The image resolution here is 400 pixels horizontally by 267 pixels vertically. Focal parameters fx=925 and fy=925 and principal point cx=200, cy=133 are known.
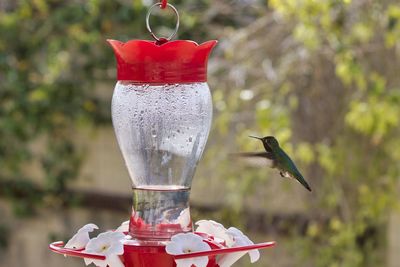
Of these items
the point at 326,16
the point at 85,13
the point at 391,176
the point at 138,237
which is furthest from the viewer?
the point at 85,13

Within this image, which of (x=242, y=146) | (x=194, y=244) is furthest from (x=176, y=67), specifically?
(x=242, y=146)

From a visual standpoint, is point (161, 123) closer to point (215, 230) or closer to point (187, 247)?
point (215, 230)

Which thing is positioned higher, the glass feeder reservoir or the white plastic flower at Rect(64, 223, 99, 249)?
the glass feeder reservoir

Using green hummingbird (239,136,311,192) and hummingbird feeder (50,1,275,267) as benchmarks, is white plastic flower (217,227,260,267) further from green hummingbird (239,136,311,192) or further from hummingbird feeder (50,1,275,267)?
green hummingbird (239,136,311,192)

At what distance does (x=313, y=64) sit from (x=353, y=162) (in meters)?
0.64

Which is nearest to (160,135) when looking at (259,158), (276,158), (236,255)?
(236,255)

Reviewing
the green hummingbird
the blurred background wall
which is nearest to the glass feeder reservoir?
the green hummingbird

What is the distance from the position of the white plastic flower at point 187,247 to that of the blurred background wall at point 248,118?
6.74ft

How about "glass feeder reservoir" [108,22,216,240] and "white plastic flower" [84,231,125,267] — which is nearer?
"white plastic flower" [84,231,125,267]

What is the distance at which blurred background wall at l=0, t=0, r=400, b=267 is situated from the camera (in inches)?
Result: 198

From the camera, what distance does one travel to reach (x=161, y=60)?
7.10ft

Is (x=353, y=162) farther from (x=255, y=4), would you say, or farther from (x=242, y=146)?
(x=255, y=4)

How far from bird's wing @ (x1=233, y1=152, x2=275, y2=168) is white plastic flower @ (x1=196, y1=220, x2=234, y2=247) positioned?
391 mm

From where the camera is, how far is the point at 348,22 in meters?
5.12
